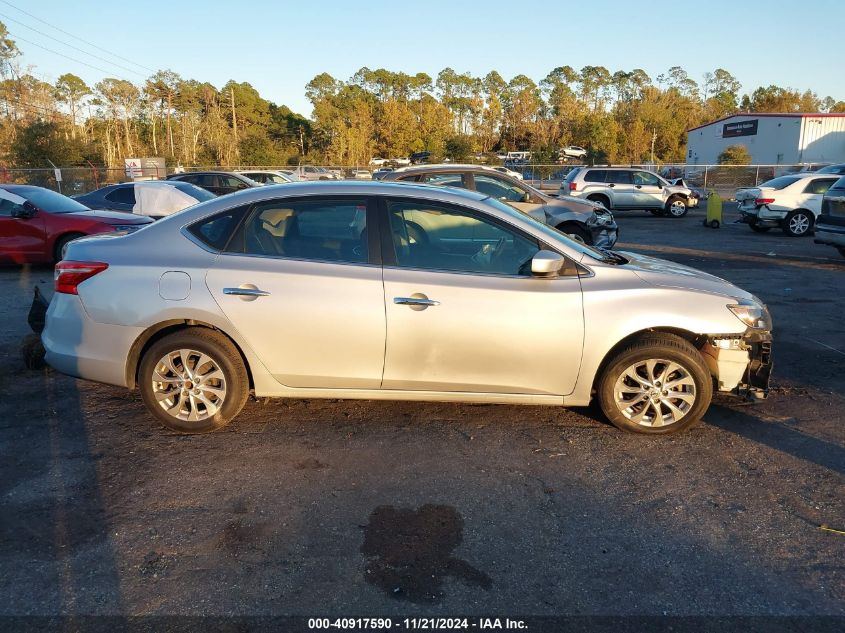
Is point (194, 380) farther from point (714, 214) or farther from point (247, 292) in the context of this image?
point (714, 214)

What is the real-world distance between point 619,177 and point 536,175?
18.1 m

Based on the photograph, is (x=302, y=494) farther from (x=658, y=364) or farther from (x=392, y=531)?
(x=658, y=364)

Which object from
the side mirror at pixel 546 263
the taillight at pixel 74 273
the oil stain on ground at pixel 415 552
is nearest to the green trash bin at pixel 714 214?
the side mirror at pixel 546 263

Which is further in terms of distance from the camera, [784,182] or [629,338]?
[784,182]

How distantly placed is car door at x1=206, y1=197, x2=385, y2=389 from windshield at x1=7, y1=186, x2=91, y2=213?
8.31 m

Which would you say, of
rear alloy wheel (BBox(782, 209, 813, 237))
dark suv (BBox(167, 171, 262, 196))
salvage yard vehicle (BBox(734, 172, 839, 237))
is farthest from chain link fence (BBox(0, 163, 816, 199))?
rear alloy wheel (BBox(782, 209, 813, 237))

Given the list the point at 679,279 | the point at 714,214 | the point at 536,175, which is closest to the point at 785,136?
the point at 536,175

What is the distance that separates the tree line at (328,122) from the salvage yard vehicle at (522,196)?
117 ft

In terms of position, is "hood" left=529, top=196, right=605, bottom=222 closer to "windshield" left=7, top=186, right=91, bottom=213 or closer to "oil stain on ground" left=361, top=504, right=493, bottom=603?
"windshield" left=7, top=186, right=91, bottom=213

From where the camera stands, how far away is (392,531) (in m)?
3.27

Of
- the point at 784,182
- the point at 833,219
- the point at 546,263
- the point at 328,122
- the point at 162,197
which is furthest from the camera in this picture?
the point at 328,122

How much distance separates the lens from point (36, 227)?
34.6 feet

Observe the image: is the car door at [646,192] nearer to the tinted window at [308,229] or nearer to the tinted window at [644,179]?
the tinted window at [644,179]

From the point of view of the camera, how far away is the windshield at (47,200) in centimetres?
1071
